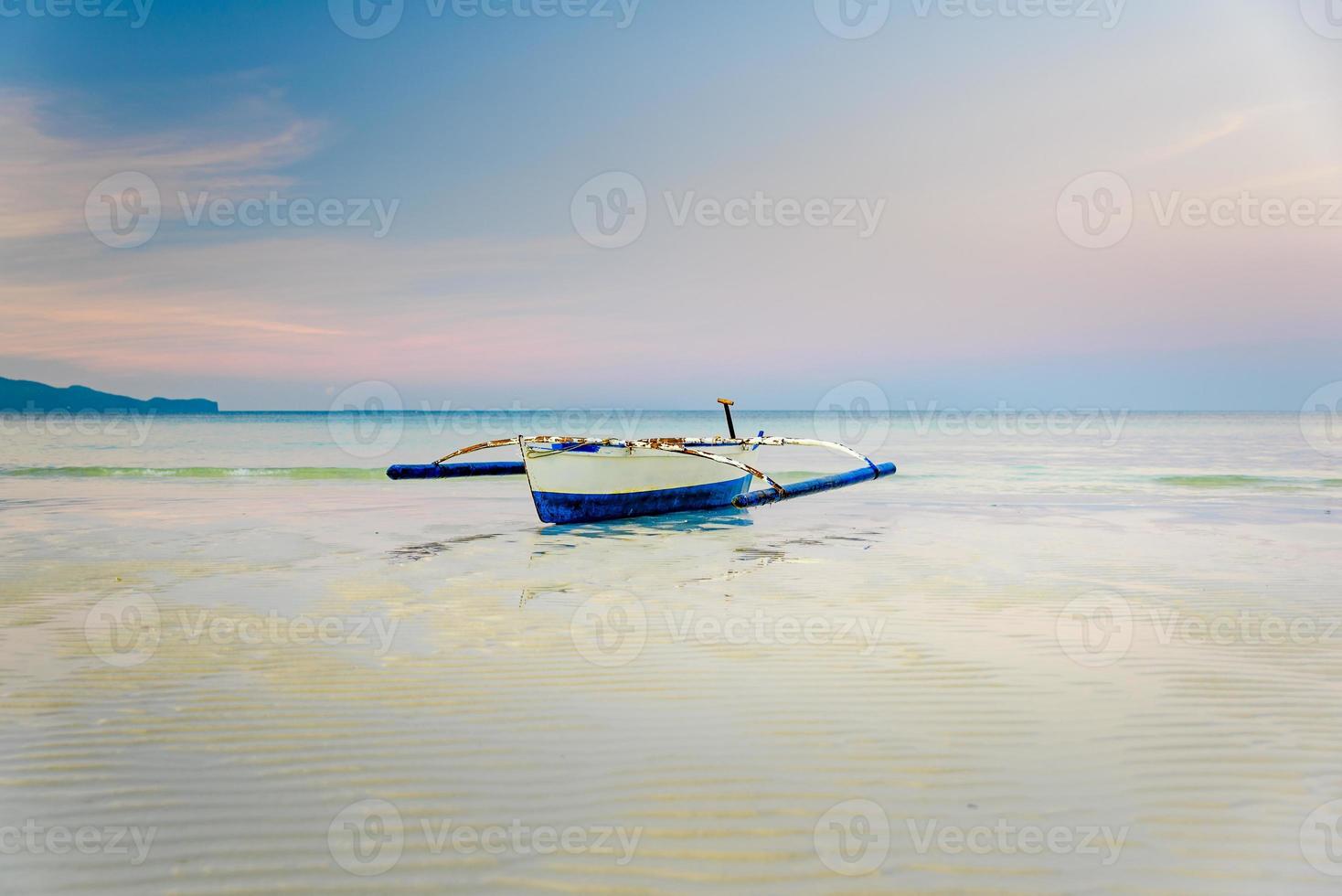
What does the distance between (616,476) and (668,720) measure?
8669mm

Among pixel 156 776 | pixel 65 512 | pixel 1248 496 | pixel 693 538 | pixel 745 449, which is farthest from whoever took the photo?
pixel 1248 496

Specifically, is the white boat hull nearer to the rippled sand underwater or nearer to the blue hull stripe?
the blue hull stripe

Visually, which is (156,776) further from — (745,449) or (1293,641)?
(745,449)

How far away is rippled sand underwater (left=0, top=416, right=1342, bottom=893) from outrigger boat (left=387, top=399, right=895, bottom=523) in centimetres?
226

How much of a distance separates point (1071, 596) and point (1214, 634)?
147 centimetres

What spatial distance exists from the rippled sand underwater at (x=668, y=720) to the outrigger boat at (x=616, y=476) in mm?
2261

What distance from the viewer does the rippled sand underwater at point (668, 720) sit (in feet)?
10.5

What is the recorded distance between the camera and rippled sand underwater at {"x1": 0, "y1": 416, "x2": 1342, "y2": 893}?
319 cm

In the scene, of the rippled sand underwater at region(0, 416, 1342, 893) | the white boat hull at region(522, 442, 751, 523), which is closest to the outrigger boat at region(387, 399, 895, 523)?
the white boat hull at region(522, 442, 751, 523)

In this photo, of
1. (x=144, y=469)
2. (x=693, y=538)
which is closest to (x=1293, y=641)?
(x=693, y=538)

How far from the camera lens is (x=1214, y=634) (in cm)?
640

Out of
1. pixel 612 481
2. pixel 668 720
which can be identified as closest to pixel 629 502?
pixel 612 481

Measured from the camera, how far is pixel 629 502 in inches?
534

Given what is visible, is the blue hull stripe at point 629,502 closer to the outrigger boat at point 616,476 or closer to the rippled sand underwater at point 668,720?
the outrigger boat at point 616,476
